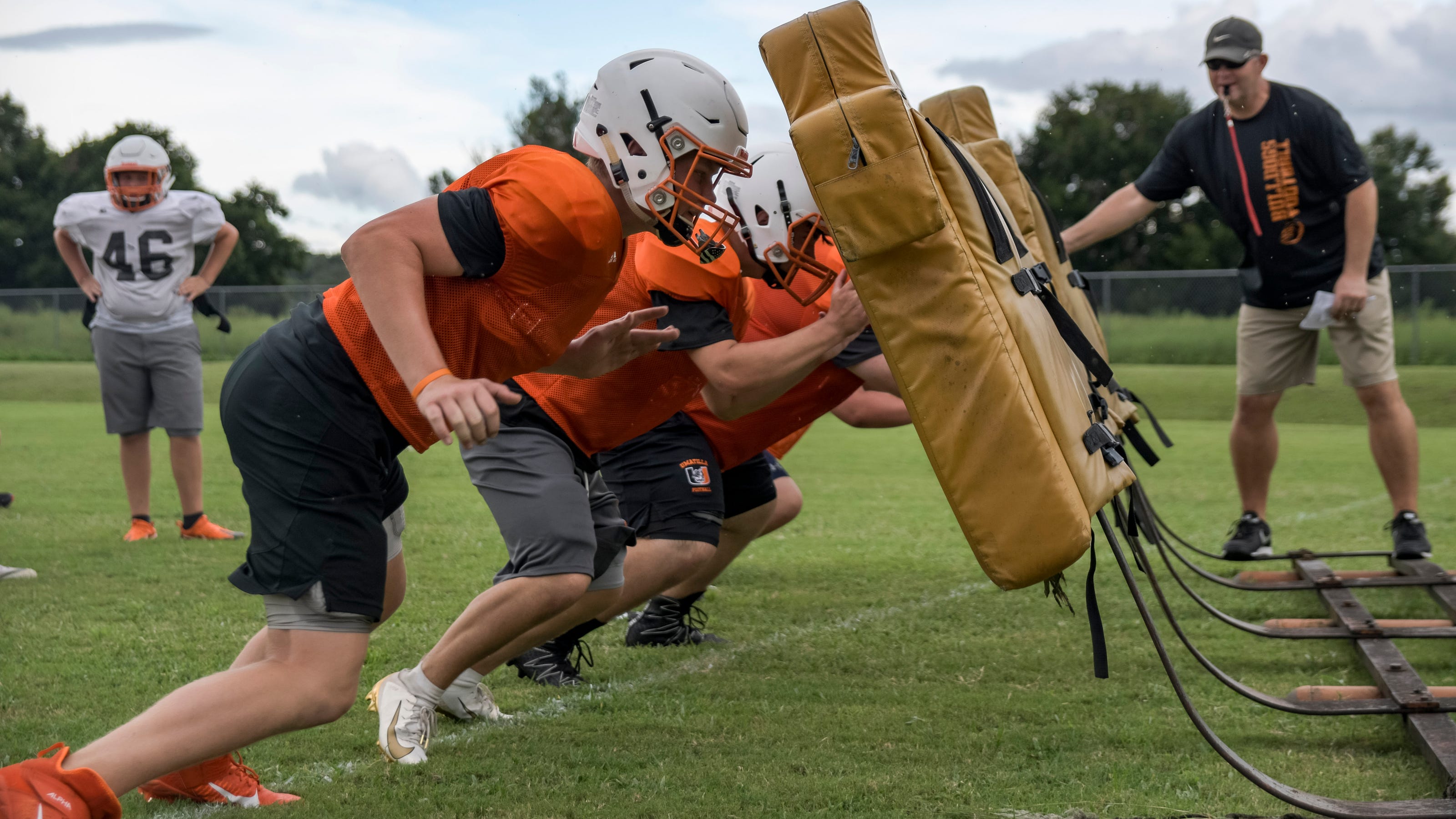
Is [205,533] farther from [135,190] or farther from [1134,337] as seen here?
[1134,337]

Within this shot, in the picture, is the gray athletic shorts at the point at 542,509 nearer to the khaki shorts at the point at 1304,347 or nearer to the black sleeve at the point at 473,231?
the black sleeve at the point at 473,231

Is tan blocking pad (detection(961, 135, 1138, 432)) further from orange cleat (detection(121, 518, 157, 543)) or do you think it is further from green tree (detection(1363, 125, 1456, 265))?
green tree (detection(1363, 125, 1456, 265))

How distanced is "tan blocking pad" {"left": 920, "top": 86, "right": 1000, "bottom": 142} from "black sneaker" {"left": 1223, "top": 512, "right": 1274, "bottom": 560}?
2.54m

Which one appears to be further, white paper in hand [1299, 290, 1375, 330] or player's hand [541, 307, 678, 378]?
white paper in hand [1299, 290, 1375, 330]

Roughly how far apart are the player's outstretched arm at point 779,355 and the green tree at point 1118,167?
1746 inches

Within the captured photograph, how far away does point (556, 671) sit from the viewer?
4.19 m

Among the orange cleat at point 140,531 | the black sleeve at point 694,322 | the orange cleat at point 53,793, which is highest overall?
the black sleeve at point 694,322

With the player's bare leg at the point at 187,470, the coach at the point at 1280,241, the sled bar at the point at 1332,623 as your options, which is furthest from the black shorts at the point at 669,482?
the player's bare leg at the point at 187,470

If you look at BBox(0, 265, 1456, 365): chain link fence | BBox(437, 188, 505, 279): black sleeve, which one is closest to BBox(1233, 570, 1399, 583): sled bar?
BBox(437, 188, 505, 279): black sleeve

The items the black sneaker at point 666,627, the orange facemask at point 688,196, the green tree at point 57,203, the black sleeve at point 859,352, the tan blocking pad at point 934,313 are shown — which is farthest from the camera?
the green tree at point 57,203

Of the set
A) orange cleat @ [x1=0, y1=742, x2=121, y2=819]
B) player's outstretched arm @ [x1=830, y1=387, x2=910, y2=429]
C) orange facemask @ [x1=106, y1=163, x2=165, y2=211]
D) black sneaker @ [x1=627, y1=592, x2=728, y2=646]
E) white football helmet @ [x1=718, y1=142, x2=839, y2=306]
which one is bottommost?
black sneaker @ [x1=627, y1=592, x2=728, y2=646]

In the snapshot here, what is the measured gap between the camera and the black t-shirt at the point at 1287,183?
596 centimetres

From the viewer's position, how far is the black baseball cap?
19.4 feet

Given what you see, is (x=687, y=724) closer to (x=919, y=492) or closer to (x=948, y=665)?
(x=948, y=665)
